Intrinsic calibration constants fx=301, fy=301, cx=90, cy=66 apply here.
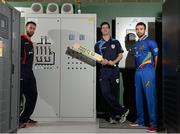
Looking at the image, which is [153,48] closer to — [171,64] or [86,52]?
[86,52]

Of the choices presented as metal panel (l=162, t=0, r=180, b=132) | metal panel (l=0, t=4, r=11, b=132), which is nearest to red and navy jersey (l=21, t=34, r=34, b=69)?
metal panel (l=0, t=4, r=11, b=132)

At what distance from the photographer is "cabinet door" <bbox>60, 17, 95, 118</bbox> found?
645cm

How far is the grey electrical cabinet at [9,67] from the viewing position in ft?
11.9

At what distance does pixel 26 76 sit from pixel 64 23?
153cm

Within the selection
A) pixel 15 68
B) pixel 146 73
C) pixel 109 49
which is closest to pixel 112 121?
pixel 146 73

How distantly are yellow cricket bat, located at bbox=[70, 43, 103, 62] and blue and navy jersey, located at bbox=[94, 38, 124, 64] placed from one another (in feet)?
0.56

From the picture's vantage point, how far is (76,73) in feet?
21.4

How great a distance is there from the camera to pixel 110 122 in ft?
20.1

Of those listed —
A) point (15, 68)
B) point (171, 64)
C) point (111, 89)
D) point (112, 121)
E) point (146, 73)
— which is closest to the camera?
point (171, 64)

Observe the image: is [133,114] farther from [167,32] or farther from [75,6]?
[167,32]

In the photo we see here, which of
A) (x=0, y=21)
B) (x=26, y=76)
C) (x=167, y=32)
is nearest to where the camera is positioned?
(x=167, y=32)

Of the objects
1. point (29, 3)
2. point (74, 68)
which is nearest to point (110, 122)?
point (74, 68)

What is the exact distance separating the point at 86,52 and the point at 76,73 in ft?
1.84

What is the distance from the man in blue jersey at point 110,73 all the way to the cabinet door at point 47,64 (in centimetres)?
96
